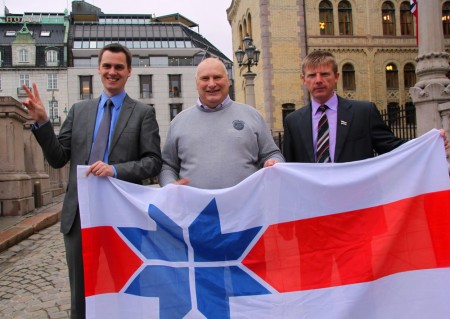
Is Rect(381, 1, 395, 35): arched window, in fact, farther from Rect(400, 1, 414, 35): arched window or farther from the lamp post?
the lamp post

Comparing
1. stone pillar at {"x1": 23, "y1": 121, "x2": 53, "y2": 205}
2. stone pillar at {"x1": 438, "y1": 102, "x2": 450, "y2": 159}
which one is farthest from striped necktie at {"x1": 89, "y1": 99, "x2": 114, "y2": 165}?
stone pillar at {"x1": 23, "y1": 121, "x2": 53, "y2": 205}

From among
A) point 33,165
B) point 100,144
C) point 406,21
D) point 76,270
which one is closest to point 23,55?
point 406,21

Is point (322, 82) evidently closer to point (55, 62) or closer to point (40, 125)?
point (40, 125)

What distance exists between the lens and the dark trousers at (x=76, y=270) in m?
3.07

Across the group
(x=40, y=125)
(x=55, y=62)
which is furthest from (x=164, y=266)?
(x=55, y=62)

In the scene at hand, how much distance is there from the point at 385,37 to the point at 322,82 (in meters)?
28.9

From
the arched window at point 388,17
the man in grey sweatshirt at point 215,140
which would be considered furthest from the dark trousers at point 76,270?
the arched window at point 388,17

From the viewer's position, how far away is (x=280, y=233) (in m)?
3.15

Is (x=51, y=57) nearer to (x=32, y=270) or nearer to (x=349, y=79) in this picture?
(x=349, y=79)

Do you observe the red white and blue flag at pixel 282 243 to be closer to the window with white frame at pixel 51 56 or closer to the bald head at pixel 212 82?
the bald head at pixel 212 82

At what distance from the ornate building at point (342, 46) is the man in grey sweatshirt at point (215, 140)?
2489 centimetres

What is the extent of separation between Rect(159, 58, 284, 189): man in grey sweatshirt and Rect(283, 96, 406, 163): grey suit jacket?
11.2 inches

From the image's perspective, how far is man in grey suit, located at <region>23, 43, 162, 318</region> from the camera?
306cm

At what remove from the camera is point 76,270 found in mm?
3078
